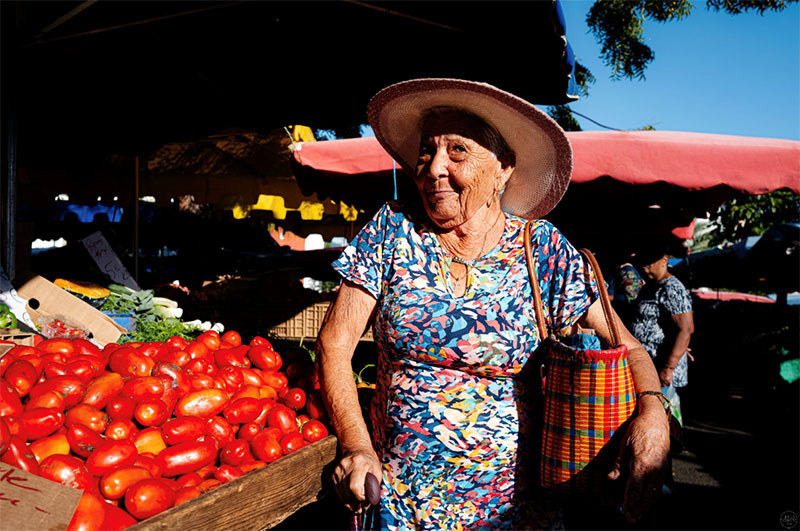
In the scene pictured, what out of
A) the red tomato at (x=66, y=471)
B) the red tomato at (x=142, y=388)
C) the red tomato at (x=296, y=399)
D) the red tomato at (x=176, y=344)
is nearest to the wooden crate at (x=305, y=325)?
the red tomato at (x=176, y=344)

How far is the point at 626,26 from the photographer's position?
1391 cm

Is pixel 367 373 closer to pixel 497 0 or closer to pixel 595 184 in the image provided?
pixel 595 184

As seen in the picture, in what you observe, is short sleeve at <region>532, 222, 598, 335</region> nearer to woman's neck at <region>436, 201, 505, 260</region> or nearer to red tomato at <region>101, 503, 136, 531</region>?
woman's neck at <region>436, 201, 505, 260</region>

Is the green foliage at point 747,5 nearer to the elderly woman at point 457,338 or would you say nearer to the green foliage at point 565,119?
the green foliage at point 565,119

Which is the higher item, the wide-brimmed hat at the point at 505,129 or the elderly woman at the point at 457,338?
the wide-brimmed hat at the point at 505,129

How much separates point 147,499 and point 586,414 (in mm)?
1278

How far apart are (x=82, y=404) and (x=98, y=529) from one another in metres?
0.61

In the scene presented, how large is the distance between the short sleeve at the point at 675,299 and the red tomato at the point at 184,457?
391 cm

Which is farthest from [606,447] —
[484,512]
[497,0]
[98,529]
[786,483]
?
[786,483]

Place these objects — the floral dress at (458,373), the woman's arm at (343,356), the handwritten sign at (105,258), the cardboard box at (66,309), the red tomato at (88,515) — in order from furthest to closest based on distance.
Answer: the handwritten sign at (105,258)
the cardboard box at (66,309)
the woman's arm at (343,356)
the floral dress at (458,373)
the red tomato at (88,515)

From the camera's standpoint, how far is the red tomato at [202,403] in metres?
2.13

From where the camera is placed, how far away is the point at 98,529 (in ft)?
4.55

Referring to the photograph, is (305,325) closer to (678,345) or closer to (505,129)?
(678,345)

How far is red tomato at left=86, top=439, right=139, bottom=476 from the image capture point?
1656 millimetres
